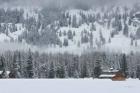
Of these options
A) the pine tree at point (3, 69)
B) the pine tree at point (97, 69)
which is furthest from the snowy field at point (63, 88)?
the pine tree at point (97, 69)

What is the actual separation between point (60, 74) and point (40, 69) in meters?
19.0

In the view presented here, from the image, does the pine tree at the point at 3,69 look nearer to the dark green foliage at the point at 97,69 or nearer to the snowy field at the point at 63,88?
the dark green foliage at the point at 97,69

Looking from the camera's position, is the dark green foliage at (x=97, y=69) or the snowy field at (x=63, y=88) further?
the dark green foliage at (x=97, y=69)

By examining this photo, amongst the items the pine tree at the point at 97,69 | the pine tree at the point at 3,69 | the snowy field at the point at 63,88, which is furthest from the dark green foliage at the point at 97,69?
the snowy field at the point at 63,88

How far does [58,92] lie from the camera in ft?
112

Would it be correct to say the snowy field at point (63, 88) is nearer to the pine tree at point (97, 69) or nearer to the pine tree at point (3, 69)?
the pine tree at point (3, 69)

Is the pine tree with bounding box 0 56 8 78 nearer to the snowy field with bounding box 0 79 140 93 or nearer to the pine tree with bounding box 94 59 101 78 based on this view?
the pine tree with bounding box 94 59 101 78

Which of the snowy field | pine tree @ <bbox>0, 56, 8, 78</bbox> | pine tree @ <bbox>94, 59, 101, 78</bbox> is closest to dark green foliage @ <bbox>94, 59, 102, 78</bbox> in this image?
pine tree @ <bbox>94, 59, 101, 78</bbox>

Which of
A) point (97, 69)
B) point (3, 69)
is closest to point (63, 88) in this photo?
point (3, 69)

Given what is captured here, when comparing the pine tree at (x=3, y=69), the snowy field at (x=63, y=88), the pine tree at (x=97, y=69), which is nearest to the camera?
the snowy field at (x=63, y=88)

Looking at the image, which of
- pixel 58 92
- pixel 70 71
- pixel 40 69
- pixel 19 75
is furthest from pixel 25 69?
pixel 58 92

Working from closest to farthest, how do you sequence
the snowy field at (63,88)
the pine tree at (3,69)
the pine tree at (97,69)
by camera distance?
the snowy field at (63,88) → the pine tree at (3,69) → the pine tree at (97,69)

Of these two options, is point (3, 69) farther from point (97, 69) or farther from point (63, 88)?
point (63, 88)

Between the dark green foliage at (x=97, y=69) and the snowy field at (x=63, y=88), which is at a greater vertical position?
the snowy field at (x=63, y=88)
